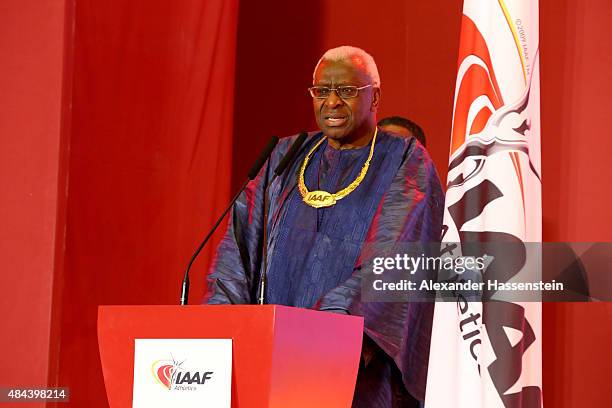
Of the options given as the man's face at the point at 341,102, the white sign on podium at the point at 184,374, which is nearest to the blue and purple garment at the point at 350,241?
the man's face at the point at 341,102

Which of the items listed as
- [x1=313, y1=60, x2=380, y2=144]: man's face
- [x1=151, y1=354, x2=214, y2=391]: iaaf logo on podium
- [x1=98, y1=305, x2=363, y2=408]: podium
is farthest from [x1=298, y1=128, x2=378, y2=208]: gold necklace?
[x1=151, y1=354, x2=214, y2=391]: iaaf logo on podium

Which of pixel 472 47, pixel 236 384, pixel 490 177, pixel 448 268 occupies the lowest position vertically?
pixel 236 384

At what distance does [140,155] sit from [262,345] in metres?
2.31

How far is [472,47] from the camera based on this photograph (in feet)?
9.89

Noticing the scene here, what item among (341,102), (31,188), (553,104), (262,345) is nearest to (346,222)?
(341,102)

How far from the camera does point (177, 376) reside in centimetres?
228

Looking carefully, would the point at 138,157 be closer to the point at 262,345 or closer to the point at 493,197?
the point at 493,197

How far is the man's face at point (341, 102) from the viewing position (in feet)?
11.0

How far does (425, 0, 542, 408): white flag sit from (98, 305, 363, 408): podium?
469mm

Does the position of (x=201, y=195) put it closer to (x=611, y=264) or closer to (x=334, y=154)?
(x=334, y=154)

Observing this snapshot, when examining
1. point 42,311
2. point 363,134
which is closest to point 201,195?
point 42,311

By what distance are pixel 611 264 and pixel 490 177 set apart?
121 cm

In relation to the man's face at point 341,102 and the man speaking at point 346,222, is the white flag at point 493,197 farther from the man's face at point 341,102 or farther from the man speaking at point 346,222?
the man's face at point 341,102

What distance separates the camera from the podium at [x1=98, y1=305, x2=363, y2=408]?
2.24 metres
